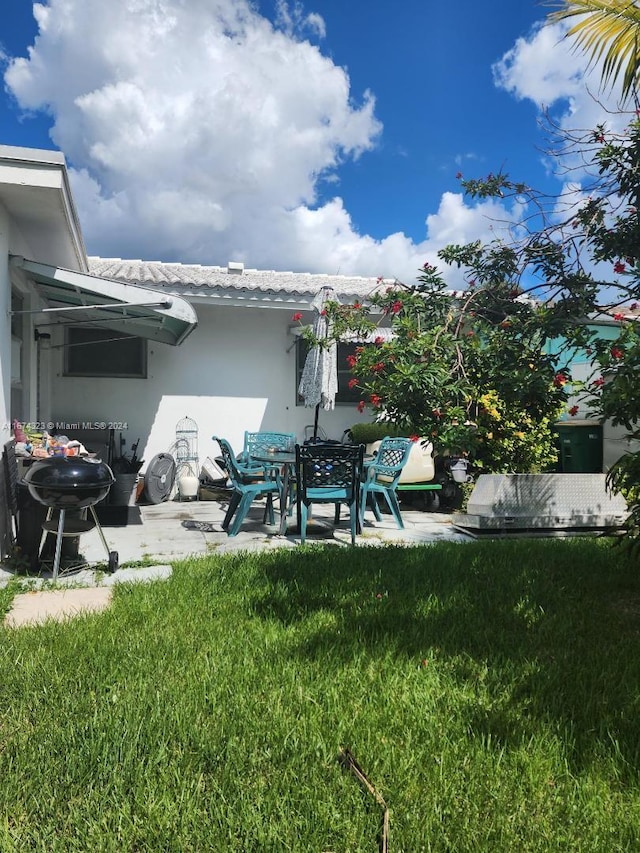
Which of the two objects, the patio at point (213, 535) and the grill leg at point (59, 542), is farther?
the patio at point (213, 535)

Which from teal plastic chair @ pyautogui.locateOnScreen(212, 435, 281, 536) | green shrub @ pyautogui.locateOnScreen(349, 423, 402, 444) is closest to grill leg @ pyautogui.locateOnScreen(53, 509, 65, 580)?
teal plastic chair @ pyautogui.locateOnScreen(212, 435, 281, 536)

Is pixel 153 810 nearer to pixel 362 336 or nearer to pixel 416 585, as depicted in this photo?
pixel 416 585

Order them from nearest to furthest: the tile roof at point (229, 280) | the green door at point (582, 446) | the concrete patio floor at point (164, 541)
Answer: the concrete patio floor at point (164, 541), the tile roof at point (229, 280), the green door at point (582, 446)

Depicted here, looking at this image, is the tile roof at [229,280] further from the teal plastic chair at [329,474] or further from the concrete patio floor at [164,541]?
the concrete patio floor at [164,541]

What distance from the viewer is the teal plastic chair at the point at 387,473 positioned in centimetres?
704

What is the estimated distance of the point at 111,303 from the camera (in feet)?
24.4

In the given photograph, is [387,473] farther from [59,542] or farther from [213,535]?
[59,542]

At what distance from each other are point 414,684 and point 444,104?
9190 mm

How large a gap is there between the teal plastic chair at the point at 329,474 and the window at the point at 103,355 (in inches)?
205

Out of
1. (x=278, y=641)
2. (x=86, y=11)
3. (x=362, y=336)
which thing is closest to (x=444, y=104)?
(x=86, y=11)

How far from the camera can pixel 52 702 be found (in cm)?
265

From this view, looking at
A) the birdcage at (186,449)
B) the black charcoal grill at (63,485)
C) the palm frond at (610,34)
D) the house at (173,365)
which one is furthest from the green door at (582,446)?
the black charcoal grill at (63,485)

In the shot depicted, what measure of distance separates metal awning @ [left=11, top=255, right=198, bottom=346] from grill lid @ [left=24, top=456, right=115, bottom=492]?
2143 mm

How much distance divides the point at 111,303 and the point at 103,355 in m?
2.86
